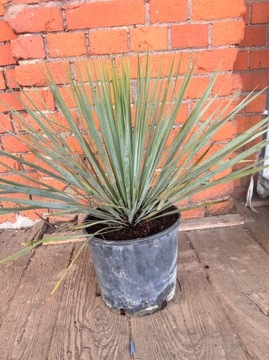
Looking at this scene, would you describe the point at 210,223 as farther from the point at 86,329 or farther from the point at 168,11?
the point at 168,11

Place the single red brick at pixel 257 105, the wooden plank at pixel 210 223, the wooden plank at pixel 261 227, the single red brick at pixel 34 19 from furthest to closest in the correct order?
the single red brick at pixel 257 105, the wooden plank at pixel 210 223, the wooden plank at pixel 261 227, the single red brick at pixel 34 19

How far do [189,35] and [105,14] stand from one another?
33 centimetres

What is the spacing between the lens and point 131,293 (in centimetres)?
100

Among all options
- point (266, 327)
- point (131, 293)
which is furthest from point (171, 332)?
point (266, 327)

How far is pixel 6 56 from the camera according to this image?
144 centimetres

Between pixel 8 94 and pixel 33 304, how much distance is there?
0.89 meters

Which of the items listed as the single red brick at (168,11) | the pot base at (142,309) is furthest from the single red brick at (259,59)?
the pot base at (142,309)

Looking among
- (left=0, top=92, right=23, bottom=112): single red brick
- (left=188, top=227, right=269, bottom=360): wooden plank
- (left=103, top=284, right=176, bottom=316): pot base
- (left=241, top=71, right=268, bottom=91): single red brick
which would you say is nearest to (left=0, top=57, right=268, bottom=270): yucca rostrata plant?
(left=103, top=284, right=176, bottom=316): pot base

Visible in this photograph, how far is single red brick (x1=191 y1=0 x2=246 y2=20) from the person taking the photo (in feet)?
4.22

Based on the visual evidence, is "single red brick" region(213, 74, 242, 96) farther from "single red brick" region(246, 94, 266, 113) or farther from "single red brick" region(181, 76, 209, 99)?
"single red brick" region(246, 94, 266, 113)

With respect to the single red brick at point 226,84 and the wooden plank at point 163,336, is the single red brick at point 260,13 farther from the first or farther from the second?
the wooden plank at point 163,336

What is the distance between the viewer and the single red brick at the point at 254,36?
59.9 inches

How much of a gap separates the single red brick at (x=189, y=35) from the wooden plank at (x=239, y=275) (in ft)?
2.51

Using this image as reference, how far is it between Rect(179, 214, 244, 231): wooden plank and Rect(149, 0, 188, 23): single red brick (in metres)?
0.83
